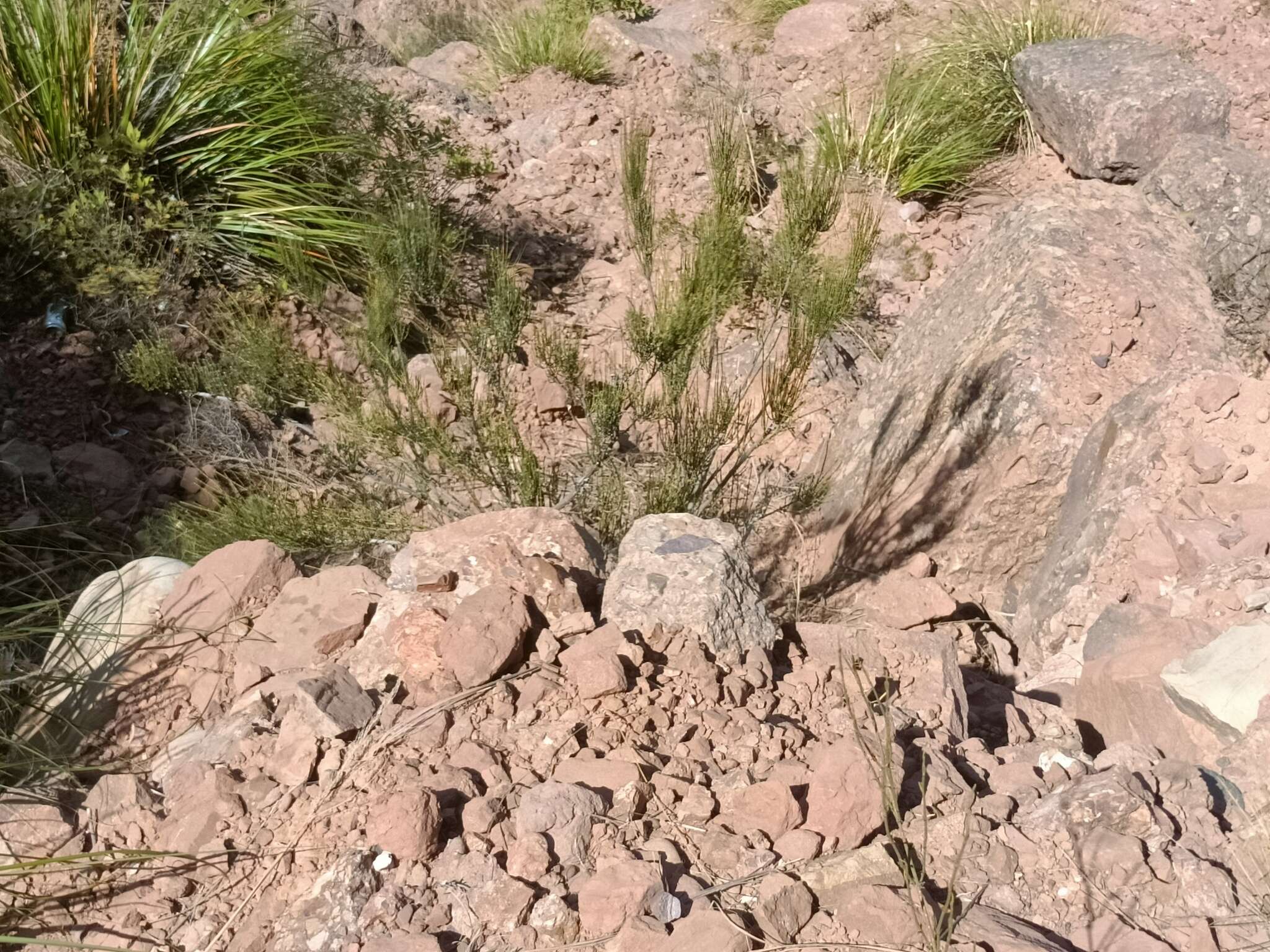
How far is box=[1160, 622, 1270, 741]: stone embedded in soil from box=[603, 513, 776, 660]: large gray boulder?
31.0 inches

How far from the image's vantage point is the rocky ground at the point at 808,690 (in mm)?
1527

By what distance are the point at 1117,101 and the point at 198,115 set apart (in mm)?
4024

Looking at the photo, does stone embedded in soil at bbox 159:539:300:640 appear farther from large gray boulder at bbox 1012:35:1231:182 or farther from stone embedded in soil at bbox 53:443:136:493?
large gray boulder at bbox 1012:35:1231:182

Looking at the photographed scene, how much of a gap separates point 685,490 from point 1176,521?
120 cm

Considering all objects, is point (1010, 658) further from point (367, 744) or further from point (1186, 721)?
point (367, 744)

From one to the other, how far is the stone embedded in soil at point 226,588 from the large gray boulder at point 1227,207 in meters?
3.53

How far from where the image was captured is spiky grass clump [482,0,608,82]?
21.3ft

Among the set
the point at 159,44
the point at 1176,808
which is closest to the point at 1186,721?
the point at 1176,808

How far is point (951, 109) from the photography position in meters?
5.59

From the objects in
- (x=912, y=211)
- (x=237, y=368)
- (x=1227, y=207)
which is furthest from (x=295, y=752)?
(x=912, y=211)

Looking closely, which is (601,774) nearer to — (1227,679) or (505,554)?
(505,554)

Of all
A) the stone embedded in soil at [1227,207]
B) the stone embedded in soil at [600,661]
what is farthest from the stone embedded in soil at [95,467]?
the stone embedded in soil at [1227,207]

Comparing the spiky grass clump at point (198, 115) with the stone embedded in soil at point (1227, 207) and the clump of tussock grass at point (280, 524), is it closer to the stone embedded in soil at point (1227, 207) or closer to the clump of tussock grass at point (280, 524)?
the clump of tussock grass at point (280, 524)

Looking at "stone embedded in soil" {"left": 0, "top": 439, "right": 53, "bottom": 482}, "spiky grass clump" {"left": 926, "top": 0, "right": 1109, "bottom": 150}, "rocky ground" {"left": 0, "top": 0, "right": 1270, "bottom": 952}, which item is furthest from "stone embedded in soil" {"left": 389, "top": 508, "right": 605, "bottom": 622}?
"spiky grass clump" {"left": 926, "top": 0, "right": 1109, "bottom": 150}
